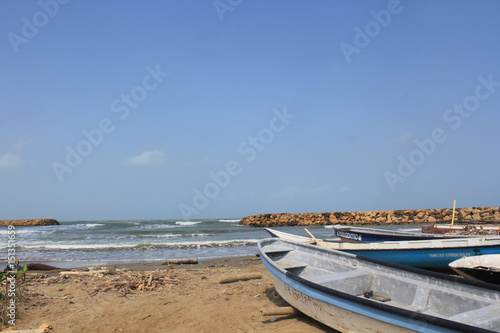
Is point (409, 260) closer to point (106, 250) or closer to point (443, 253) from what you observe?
point (443, 253)

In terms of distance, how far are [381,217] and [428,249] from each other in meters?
33.5

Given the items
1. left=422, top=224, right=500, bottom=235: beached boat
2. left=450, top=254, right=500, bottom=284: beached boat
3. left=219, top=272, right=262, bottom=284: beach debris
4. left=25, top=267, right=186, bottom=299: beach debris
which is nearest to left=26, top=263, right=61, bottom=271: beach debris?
left=25, top=267, right=186, bottom=299: beach debris

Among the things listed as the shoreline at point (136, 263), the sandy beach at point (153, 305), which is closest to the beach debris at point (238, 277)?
the sandy beach at point (153, 305)

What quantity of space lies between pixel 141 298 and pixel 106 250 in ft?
41.9

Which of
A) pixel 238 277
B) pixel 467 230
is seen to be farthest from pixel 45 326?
pixel 467 230

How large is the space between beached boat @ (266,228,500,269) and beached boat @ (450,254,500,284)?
226 centimetres

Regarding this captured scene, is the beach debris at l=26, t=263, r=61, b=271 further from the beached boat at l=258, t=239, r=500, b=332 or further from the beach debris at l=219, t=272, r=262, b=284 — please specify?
the beached boat at l=258, t=239, r=500, b=332

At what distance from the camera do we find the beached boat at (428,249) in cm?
835

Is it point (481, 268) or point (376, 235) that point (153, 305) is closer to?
point (481, 268)

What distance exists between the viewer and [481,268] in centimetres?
608

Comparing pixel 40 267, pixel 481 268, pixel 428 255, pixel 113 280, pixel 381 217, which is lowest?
pixel 381 217

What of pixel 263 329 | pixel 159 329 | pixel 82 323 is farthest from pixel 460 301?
pixel 82 323

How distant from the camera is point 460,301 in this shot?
4.41 metres

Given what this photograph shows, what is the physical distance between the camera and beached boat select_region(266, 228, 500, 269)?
8.35 m
